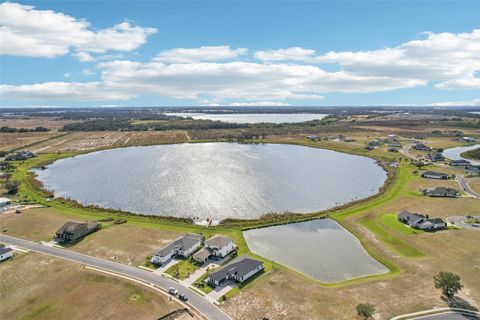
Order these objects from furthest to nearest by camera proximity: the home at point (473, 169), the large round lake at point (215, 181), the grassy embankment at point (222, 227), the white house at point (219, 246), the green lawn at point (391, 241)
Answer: the home at point (473, 169), the large round lake at point (215, 181), the grassy embankment at point (222, 227), the green lawn at point (391, 241), the white house at point (219, 246)

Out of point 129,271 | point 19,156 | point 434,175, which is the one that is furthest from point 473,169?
point 19,156

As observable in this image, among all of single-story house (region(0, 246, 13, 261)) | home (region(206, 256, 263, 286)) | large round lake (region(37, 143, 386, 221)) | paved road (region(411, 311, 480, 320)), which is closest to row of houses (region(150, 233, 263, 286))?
home (region(206, 256, 263, 286))

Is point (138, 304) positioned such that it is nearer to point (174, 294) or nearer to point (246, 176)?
point (174, 294)

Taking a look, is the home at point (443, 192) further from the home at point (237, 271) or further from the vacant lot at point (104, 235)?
the vacant lot at point (104, 235)

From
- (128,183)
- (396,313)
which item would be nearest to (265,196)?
(128,183)

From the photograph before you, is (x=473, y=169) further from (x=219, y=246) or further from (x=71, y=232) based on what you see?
(x=71, y=232)

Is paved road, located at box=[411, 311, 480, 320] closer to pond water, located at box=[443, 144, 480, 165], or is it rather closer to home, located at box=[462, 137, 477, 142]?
pond water, located at box=[443, 144, 480, 165]

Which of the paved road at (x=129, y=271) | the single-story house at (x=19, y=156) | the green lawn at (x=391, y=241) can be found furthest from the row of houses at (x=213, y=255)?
the single-story house at (x=19, y=156)
